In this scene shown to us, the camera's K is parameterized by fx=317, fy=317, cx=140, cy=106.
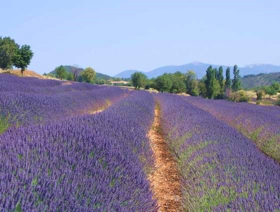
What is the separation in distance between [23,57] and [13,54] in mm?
2038

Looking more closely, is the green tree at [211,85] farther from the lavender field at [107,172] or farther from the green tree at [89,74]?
the lavender field at [107,172]

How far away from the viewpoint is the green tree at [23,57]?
4370cm

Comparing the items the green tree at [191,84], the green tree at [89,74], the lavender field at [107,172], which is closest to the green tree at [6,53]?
the green tree at [89,74]

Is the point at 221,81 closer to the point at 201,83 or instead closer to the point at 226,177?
the point at 201,83

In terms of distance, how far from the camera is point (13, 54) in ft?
139

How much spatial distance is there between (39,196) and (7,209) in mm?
253

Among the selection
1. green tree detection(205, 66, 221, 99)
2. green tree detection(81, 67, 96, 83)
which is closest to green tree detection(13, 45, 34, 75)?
green tree detection(205, 66, 221, 99)

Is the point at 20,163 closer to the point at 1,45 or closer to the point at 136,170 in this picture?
the point at 136,170

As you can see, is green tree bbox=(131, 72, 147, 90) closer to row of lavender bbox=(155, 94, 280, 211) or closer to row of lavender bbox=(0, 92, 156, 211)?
row of lavender bbox=(155, 94, 280, 211)

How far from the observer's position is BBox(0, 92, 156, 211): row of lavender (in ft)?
4.47

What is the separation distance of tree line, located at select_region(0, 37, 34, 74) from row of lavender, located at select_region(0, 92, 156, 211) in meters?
42.5

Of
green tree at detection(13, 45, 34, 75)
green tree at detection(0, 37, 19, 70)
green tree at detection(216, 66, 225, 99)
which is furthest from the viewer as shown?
green tree at detection(216, 66, 225, 99)

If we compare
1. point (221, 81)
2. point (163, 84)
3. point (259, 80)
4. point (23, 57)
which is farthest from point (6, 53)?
point (259, 80)

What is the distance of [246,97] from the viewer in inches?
1747
